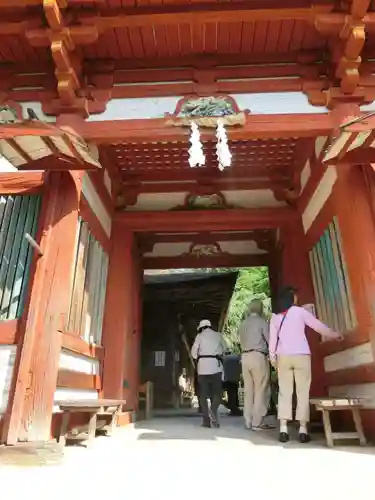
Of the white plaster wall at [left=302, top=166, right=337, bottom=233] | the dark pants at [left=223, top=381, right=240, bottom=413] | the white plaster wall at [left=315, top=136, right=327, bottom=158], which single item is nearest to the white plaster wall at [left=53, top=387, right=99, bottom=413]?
the white plaster wall at [left=302, top=166, right=337, bottom=233]

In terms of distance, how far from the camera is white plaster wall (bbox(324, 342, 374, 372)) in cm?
468

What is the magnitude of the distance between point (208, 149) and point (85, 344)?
3.25 m

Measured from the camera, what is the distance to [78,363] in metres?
5.30

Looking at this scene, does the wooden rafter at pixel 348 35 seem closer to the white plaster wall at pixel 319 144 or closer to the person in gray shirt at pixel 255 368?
the white plaster wall at pixel 319 144

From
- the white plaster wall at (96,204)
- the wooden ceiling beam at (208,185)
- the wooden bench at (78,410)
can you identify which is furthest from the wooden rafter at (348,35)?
the wooden bench at (78,410)

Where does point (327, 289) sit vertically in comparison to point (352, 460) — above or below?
above

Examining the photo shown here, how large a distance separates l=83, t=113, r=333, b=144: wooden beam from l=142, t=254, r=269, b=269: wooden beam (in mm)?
4753

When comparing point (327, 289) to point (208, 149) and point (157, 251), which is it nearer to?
point (208, 149)

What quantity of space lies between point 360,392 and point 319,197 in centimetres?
264

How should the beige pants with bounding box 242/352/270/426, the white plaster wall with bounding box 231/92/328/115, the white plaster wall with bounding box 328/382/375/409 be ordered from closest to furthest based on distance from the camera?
the white plaster wall with bounding box 328/382/375/409 → the white plaster wall with bounding box 231/92/328/115 → the beige pants with bounding box 242/352/270/426

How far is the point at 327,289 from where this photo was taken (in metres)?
6.02

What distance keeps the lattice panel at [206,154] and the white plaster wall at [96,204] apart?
0.74m

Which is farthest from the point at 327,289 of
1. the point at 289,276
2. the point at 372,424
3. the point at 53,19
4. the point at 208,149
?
the point at 53,19

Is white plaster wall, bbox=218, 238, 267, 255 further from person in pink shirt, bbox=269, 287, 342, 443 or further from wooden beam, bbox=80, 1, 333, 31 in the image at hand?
wooden beam, bbox=80, 1, 333, 31
